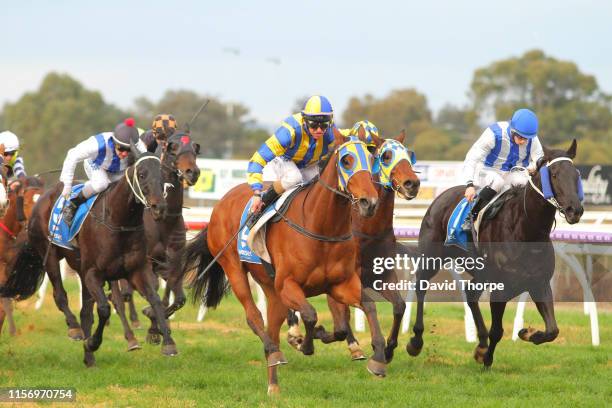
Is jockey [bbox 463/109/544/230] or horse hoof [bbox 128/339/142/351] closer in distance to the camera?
jockey [bbox 463/109/544/230]

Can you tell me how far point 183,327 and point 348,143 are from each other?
5.49 meters

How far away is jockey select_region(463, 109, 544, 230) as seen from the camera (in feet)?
28.5

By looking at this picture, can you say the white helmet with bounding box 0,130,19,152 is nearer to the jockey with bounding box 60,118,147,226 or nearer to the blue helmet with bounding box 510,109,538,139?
the jockey with bounding box 60,118,147,226

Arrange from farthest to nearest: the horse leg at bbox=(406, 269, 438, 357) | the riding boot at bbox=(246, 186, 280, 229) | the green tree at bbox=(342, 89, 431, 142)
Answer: the green tree at bbox=(342, 89, 431, 142) < the horse leg at bbox=(406, 269, 438, 357) < the riding boot at bbox=(246, 186, 280, 229)

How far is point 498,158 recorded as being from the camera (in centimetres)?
Result: 905

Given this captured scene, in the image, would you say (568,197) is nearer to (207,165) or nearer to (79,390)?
(79,390)

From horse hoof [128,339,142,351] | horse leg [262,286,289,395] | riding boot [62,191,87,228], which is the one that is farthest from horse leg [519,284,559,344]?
riding boot [62,191,87,228]

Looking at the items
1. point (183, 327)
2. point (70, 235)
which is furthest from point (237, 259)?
point (183, 327)

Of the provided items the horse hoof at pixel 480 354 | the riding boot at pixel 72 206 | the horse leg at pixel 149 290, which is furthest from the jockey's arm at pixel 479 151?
the riding boot at pixel 72 206

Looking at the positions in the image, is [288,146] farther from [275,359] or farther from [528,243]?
[528,243]

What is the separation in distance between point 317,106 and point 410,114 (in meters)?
64.5

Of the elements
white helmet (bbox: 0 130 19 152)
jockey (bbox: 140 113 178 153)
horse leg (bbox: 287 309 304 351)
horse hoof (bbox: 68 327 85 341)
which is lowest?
horse hoof (bbox: 68 327 85 341)

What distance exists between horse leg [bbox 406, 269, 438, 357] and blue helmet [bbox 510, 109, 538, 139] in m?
1.70

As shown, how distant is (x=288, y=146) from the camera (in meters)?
8.05
